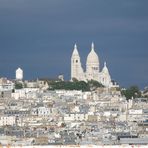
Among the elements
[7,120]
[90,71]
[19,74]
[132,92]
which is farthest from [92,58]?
[7,120]

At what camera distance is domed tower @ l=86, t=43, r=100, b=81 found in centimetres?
12344

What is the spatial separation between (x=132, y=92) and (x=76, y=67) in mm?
19244

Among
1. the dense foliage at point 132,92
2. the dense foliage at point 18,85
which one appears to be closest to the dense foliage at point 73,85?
the dense foliage at point 18,85

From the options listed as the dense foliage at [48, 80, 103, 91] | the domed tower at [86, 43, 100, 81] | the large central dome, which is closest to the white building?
the dense foliage at [48, 80, 103, 91]

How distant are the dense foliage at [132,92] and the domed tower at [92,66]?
462 inches

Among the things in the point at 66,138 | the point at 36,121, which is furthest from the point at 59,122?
the point at 66,138

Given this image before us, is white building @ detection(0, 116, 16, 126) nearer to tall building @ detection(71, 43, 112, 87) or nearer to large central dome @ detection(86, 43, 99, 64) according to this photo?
tall building @ detection(71, 43, 112, 87)

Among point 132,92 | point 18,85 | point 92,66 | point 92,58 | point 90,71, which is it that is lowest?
point 132,92

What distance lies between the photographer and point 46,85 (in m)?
113

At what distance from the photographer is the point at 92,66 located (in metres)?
127

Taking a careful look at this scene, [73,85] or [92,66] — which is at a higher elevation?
[92,66]

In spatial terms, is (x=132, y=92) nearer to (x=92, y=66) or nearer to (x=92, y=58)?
(x=92, y=66)

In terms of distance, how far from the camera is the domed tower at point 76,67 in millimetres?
121412

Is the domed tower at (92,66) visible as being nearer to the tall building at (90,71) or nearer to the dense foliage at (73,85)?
the tall building at (90,71)
